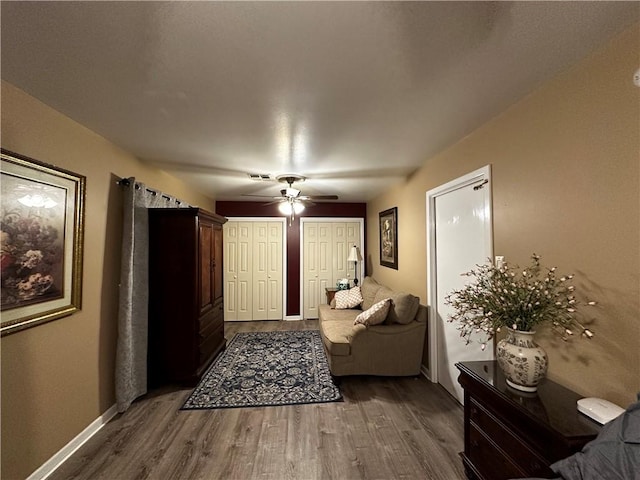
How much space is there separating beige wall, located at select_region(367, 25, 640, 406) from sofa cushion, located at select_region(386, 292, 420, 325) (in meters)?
1.22

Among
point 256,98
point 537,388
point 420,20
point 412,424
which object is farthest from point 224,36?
point 412,424

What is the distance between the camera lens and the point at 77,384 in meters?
2.02

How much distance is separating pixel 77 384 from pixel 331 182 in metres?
3.24

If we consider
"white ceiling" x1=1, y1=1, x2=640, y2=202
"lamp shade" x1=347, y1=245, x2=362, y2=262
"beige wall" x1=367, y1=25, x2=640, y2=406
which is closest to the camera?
"white ceiling" x1=1, y1=1, x2=640, y2=202

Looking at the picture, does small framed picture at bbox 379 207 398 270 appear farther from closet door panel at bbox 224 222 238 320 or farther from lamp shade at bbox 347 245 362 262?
closet door panel at bbox 224 222 238 320

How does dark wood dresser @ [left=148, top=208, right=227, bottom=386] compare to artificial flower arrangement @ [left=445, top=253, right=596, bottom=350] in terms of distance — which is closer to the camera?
artificial flower arrangement @ [left=445, top=253, right=596, bottom=350]

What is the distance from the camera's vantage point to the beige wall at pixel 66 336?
1559 mm

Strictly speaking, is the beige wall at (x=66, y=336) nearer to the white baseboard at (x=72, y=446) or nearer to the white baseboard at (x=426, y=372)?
the white baseboard at (x=72, y=446)

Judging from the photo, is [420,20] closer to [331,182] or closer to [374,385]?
[331,182]

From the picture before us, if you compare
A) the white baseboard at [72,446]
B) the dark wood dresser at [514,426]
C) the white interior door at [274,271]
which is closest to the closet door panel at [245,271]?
the white interior door at [274,271]

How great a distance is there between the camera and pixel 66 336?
1.92 meters

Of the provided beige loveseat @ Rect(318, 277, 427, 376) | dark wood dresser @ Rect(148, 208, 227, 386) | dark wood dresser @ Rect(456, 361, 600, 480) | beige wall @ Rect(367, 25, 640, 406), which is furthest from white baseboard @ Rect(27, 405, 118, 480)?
beige wall @ Rect(367, 25, 640, 406)

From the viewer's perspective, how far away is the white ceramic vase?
4.41 ft

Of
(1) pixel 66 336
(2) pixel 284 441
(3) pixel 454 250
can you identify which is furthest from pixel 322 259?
(1) pixel 66 336
